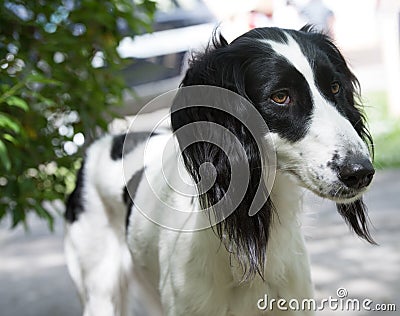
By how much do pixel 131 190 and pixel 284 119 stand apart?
112 centimetres

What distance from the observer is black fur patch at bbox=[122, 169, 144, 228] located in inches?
121

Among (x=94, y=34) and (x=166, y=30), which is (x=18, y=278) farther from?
(x=166, y=30)

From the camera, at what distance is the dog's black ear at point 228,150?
223cm

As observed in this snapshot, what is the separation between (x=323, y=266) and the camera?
457cm

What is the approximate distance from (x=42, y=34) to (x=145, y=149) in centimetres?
73

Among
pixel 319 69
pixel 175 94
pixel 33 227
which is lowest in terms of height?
pixel 33 227

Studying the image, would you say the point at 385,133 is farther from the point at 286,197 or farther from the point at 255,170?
the point at 255,170

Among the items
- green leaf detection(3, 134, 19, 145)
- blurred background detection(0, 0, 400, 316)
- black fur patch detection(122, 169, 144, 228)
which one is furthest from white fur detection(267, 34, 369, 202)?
green leaf detection(3, 134, 19, 145)

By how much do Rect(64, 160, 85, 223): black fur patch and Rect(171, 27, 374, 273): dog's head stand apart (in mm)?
1185

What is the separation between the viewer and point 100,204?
10.9ft

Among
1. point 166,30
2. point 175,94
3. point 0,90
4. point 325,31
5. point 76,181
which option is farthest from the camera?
point 166,30

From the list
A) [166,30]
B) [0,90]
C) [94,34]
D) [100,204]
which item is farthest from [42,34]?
[166,30]

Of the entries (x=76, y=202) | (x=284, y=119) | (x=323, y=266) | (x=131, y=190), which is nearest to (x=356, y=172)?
(x=284, y=119)

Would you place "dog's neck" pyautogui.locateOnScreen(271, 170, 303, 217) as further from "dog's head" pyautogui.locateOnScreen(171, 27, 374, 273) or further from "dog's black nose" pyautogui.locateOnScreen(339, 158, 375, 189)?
"dog's black nose" pyautogui.locateOnScreen(339, 158, 375, 189)
